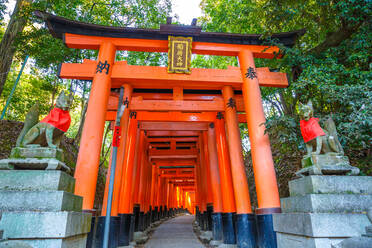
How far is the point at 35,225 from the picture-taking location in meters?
2.95

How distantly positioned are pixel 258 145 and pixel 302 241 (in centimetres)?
308

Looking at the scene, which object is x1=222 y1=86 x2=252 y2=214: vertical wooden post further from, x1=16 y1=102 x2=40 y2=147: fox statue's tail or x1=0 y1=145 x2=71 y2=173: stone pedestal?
x1=16 y1=102 x2=40 y2=147: fox statue's tail

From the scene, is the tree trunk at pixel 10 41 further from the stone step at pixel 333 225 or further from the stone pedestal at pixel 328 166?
the stone step at pixel 333 225

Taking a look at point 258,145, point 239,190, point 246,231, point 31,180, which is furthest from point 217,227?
point 31,180

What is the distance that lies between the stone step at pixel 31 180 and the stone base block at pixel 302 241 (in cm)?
387

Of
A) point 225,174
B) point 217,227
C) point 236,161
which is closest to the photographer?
point 236,161

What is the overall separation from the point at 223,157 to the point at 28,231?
650cm

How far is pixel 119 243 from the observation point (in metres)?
7.48

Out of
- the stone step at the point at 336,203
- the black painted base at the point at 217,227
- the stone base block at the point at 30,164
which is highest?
the stone base block at the point at 30,164

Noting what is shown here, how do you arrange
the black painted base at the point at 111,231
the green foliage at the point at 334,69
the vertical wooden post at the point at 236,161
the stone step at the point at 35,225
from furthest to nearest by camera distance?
1. the vertical wooden post at the point at 236,161
2. the black painted base at the point at 111,231
3. the green foliage at the point at 334,69
4. the stone step at the point at 35,225

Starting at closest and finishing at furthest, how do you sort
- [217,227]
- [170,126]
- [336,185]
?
Answer: [336,185]
[217,227]
[170,126]

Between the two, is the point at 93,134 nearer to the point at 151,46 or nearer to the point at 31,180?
the point at 31,180

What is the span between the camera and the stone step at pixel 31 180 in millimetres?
3199

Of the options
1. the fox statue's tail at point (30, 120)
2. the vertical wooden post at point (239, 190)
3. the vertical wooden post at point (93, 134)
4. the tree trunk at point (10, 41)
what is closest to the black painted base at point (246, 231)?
the vertical wooden post at point (239, 190)
